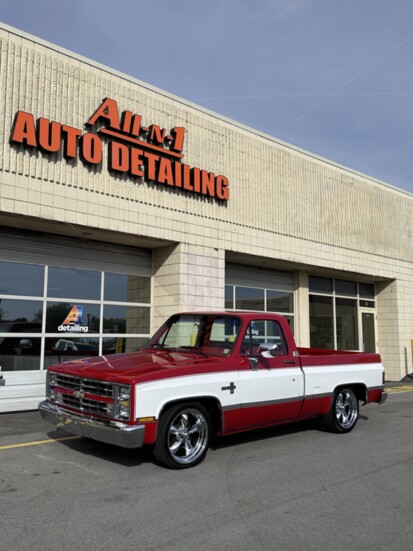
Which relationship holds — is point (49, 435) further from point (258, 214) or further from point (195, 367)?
point (258, 214)

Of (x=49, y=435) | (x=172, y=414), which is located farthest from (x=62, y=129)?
(x=172, y=414)

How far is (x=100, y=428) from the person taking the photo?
5.56 metres

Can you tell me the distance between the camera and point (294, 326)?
18.1m

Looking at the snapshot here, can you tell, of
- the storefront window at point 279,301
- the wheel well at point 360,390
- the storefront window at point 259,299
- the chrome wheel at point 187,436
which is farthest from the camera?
the storefront window at point 279,301

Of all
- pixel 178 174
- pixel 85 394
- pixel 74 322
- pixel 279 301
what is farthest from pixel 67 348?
pixel 279 301

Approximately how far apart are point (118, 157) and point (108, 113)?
101 centimetres

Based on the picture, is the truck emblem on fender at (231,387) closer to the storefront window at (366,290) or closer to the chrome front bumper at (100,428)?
the chrome front bumper at (100,428)

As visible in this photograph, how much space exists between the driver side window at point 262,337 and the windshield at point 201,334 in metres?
0.18

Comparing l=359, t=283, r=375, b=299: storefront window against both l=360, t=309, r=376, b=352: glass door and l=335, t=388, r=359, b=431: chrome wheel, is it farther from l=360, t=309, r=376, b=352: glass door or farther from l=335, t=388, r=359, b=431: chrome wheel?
l=335, t=388, r=359, b=431: chrome wheel

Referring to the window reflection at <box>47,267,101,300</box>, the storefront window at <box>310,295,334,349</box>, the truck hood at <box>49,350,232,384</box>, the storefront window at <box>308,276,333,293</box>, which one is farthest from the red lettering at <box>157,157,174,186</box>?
the storefront window at <box>310,295,334,349</box>

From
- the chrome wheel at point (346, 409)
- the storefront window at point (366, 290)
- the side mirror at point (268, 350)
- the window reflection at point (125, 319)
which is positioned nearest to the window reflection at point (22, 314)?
the window reflection at point (125, 319)

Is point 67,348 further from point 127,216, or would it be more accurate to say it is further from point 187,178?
point 187,178

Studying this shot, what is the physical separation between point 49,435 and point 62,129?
6.35m

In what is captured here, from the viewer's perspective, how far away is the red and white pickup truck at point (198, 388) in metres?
5.56
